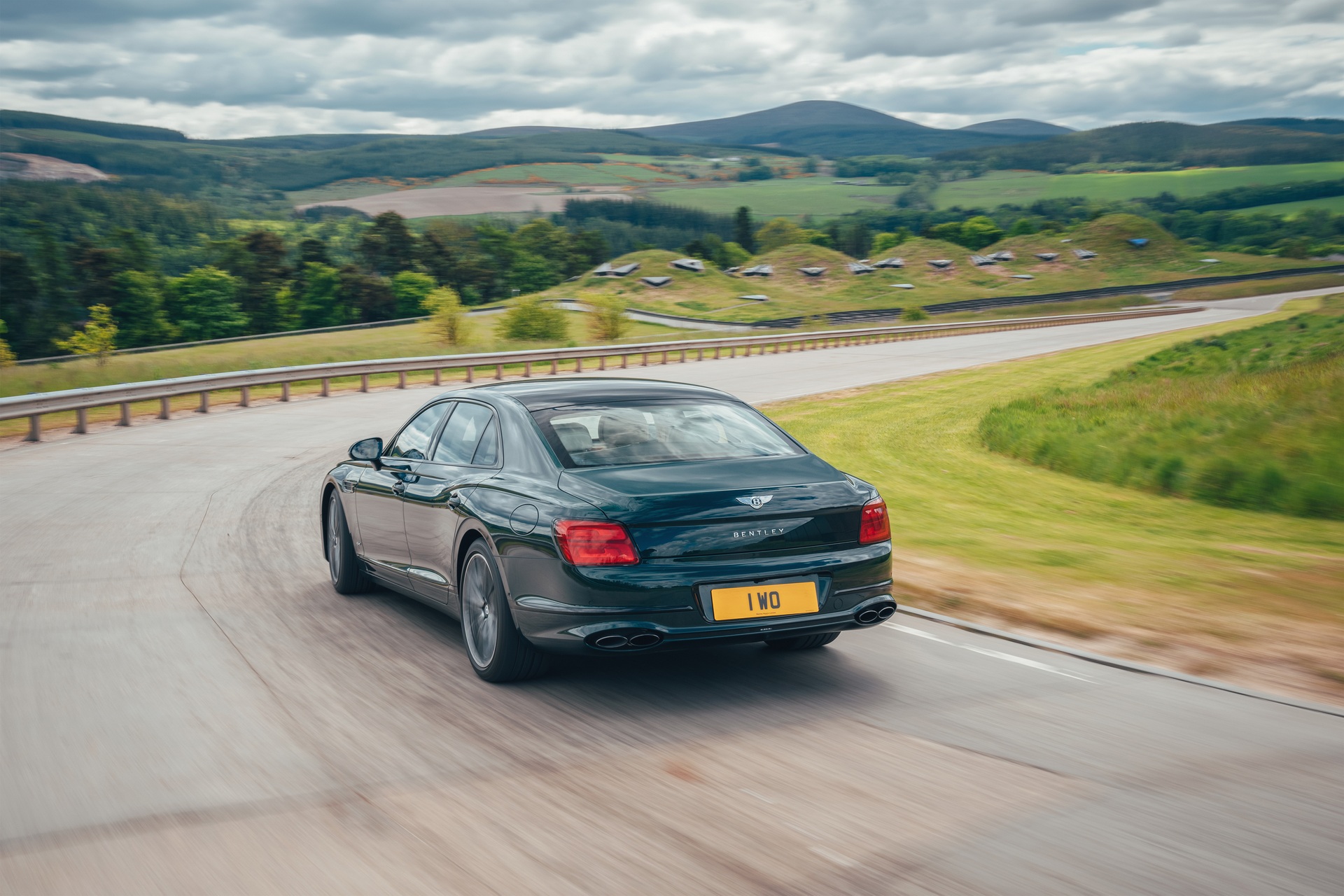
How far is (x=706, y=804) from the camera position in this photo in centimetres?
436

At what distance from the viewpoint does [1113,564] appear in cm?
966

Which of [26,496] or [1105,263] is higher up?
A: [26,496]

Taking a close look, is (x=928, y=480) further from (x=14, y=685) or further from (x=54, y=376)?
(x=54, y=376)

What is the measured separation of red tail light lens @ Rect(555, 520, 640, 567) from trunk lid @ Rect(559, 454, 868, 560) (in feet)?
0.13

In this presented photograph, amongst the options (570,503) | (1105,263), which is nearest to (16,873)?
(570,503)

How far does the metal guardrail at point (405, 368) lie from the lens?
20500mm

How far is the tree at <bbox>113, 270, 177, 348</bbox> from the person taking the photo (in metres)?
119

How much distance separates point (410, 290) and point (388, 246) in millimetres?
13984

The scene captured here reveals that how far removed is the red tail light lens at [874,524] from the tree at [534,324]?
62.7m

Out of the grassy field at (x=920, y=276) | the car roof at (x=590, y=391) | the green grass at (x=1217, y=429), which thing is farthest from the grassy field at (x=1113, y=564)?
the grassy field at (x=920, y=276)

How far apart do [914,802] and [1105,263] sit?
12461cm

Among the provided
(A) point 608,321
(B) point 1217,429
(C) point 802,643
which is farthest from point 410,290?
(C) point 802,643

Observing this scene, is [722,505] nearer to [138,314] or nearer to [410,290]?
[138,314]

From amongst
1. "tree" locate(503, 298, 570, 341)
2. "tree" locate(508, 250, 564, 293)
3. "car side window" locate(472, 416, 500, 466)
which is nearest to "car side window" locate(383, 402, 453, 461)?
"car side window" locate(472, 416, 500, 466)
